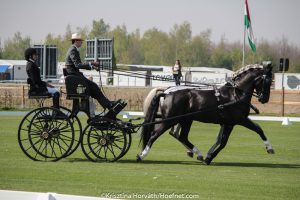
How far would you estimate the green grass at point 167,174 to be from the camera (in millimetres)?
10266

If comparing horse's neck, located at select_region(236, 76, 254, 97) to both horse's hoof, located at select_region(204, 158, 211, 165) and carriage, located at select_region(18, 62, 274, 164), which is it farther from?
horse's hoof, located at select_region(204, 158, 211, 165)

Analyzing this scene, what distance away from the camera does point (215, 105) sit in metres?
14.1

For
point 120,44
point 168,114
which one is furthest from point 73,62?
point 120,44

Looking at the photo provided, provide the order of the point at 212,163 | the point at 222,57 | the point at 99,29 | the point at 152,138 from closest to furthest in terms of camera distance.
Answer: the point at 152,138
the point at 212,163
the point at 222,57
the point at 99,29

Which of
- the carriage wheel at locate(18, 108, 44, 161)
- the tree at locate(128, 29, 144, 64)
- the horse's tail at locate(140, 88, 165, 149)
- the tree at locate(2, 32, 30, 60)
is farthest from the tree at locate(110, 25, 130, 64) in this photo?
the horse's tail at locate(140, 88, 165, 149)

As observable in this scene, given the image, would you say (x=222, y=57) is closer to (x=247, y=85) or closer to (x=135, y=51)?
(x=135, y=51)

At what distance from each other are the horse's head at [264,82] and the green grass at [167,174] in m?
1.36

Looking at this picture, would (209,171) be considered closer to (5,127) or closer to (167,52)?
(5,127)

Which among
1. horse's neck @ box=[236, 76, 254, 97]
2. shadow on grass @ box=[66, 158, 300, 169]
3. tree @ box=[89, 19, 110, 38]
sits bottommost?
shadow on grass @ box=[66, 158, 300, 169]

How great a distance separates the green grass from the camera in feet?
33.7

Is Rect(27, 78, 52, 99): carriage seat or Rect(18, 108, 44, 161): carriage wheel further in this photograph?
Rect(27, 78, 52, 99): carriage seat

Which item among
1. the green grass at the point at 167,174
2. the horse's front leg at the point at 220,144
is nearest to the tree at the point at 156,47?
the green grass at the point at 167,174

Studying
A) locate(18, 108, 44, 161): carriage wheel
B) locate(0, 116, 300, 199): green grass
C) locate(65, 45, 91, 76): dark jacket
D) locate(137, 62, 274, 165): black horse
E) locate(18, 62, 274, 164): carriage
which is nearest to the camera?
locate(0, 116, 300, 199): green grass

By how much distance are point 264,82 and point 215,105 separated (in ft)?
3.55
